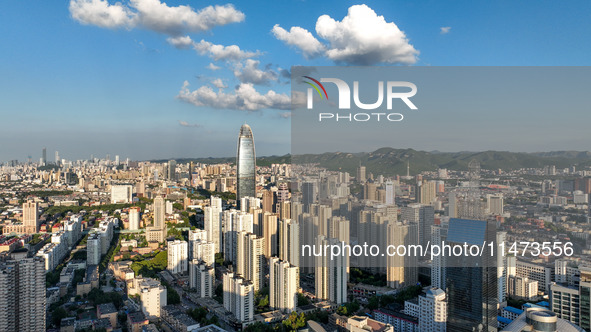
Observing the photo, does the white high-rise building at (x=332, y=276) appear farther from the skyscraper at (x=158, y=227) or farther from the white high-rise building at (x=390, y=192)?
the skyscraper at (x=158, y=227)

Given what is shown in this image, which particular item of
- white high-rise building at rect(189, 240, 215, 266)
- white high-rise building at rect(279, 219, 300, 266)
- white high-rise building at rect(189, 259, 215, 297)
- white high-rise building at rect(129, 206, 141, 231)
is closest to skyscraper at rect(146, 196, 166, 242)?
white high-rise building at rect(129, 206, 141, 231)

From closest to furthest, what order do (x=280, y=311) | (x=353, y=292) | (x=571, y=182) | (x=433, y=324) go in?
1. (x=433, y=324)
2. (x=280, y=311)
3. (x=353, y=292)
4. (x=571, y=182)

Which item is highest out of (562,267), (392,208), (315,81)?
(315,81)

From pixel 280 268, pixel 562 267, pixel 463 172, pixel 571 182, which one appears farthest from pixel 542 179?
pixel 280 268

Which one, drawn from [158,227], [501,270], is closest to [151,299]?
[158,227]

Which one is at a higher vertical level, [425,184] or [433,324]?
[425,184]

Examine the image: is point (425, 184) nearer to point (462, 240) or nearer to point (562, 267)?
point (562, 267)

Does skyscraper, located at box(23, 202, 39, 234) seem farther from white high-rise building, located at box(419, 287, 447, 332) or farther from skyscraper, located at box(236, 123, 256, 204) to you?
white high-rise building, located at box(419, 287, 447, 332)
